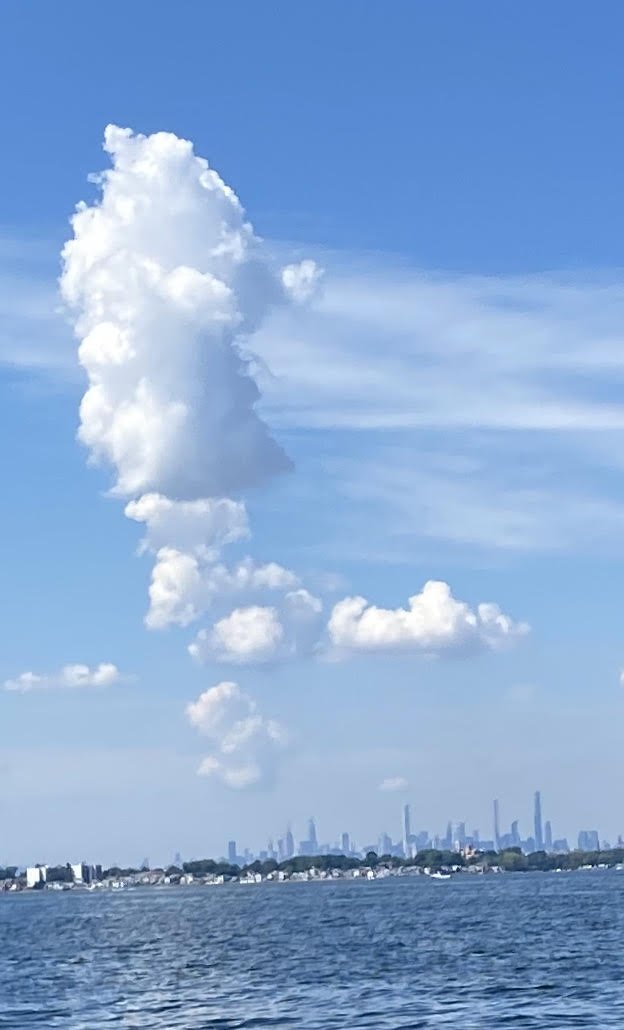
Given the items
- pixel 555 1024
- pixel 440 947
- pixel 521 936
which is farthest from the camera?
pixel 521 936

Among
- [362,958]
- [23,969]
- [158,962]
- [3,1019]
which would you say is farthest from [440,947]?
[3,1019]

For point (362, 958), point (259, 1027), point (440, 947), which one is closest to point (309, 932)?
point (440, 947)

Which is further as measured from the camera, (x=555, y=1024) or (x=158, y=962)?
(x=158, y=962)

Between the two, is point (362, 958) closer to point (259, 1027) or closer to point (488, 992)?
point (488, 992)

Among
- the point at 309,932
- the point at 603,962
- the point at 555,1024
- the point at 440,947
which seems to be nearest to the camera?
the point at 555,1024

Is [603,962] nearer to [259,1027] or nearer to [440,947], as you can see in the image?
[440,947]

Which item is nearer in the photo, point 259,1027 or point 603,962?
point 259,1027

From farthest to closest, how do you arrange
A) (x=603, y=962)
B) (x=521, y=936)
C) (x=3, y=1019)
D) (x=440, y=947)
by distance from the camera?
(x=521, y=936)
(x=440, y=947)
(x=603, y=962)
(x=3, y=1019)

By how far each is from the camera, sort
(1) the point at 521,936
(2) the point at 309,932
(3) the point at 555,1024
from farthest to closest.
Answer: (2) the point at 309,932 < (1) the point at 521,936 < (3) the point at 555,1024
